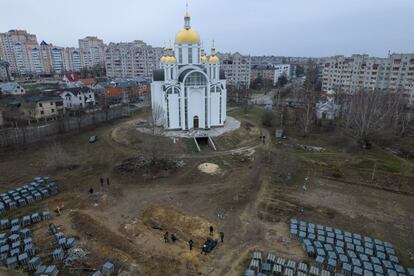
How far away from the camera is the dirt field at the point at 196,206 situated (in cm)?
1672

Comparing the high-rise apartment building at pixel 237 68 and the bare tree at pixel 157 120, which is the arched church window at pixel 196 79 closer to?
the bare tree at pixel 157 120

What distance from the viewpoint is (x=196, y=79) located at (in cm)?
3859

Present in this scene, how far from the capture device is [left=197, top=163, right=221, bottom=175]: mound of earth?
28281mm

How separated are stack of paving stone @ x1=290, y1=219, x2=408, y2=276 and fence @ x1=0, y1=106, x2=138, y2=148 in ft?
115

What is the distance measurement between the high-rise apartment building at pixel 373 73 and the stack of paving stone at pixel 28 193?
61.6 metres

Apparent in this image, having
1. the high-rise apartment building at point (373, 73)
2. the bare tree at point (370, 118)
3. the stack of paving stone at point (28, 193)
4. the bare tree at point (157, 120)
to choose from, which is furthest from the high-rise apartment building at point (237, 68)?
the stack of paving stone at point (28, 193)

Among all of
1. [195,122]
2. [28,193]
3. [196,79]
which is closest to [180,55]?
[196,79]

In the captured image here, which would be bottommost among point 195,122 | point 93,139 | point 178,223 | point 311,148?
point 178,223

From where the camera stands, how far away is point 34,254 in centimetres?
1645

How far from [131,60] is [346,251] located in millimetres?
97957

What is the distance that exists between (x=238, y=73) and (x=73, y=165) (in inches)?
2835

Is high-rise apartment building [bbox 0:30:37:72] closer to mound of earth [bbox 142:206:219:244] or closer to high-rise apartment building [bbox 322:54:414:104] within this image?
high-rise apartment building [bbox 322:54:414:104]

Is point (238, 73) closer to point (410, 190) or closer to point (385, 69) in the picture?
point (385, 69)

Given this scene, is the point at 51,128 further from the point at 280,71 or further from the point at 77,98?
the point at 280,71
